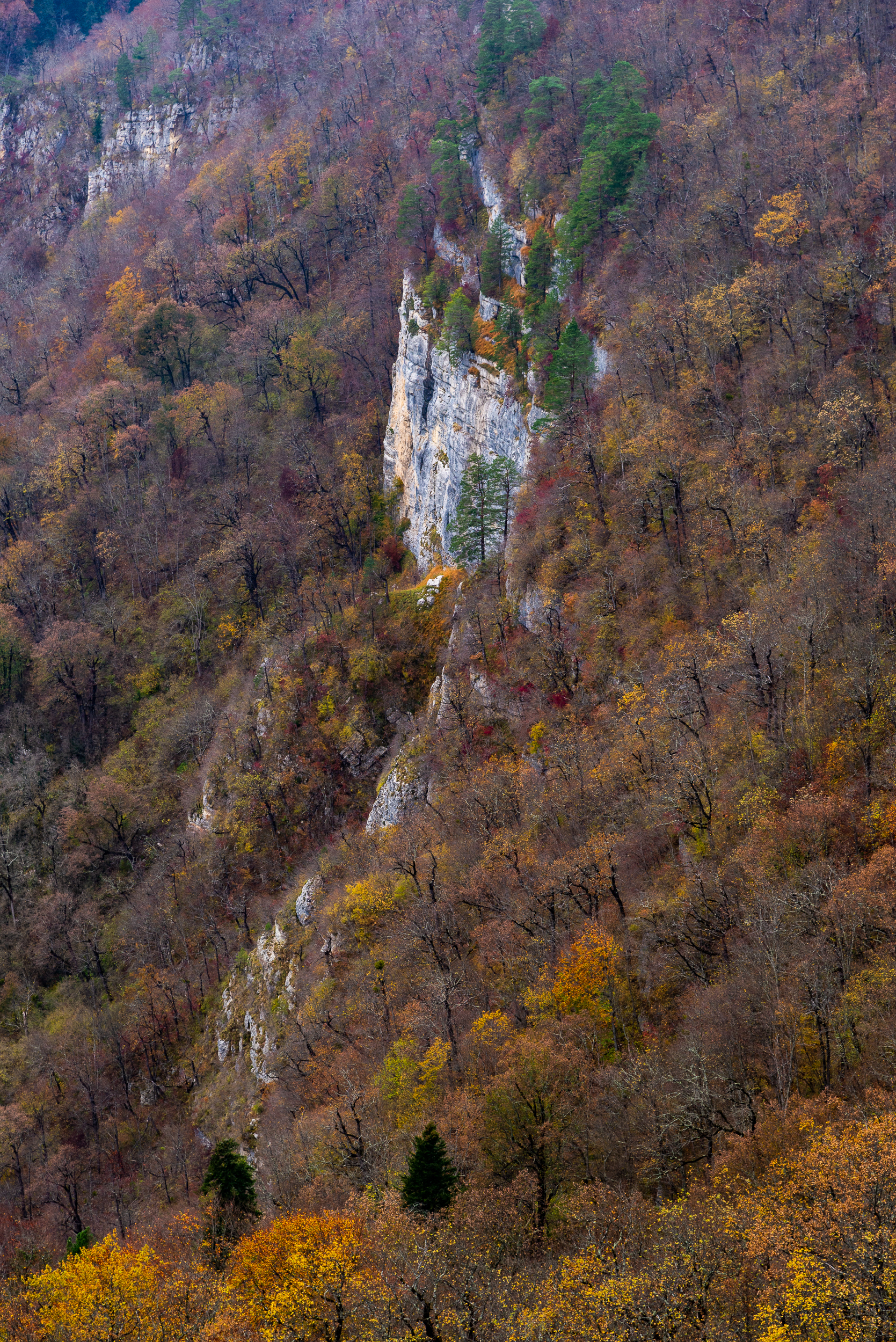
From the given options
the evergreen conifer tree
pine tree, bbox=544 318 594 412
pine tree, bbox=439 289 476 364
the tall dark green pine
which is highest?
the tall dark green pine

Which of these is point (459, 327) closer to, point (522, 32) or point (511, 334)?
point (511, 334)

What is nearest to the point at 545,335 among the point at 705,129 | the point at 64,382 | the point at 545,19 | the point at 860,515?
the point at 705,129

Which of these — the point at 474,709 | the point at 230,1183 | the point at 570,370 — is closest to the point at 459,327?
the point at 570,370

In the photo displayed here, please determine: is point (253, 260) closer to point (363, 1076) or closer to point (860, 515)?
point (860, 515)

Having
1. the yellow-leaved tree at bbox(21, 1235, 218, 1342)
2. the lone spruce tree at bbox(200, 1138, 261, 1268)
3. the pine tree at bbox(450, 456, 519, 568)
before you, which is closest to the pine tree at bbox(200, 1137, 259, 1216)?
the lone spruce tree at bbox(200, 1138, 261, 1268)

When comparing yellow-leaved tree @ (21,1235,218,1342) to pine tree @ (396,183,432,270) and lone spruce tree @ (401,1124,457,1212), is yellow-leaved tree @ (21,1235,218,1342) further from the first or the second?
pine tree @ (396,183,432,270)

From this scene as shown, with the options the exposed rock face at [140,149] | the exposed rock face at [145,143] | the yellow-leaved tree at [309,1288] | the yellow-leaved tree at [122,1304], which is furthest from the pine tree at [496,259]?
the exposed rock face at [140,149]

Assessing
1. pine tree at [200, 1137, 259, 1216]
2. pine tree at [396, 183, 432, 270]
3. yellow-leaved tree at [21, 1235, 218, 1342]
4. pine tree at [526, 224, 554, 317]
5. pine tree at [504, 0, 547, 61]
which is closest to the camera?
yellow-leaved tree at [21, 1235, 218, 1342]
